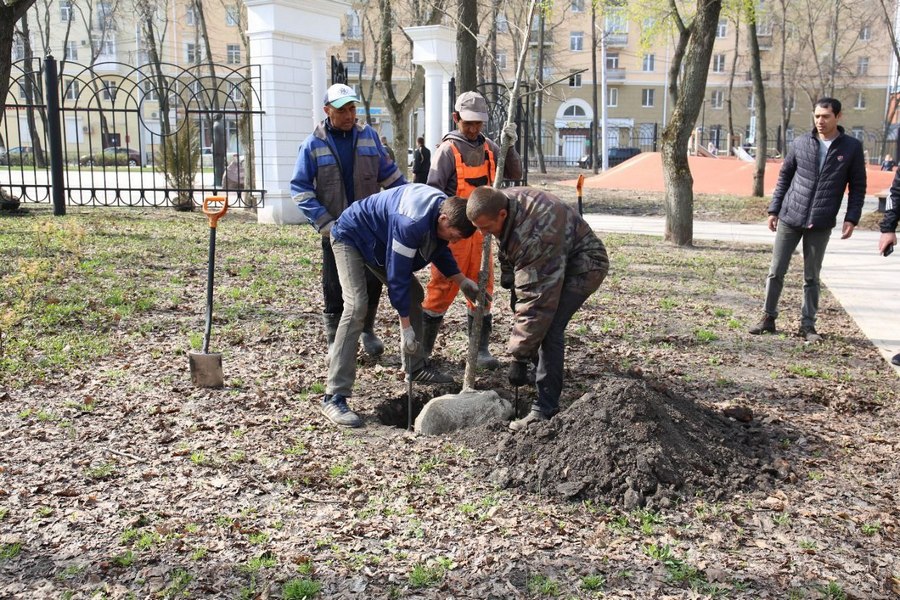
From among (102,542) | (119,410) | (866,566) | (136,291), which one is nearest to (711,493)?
(866,566)

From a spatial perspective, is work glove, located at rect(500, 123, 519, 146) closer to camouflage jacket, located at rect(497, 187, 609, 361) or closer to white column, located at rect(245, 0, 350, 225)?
camouflage jacket, located at rect(497, 187, 609, 361)

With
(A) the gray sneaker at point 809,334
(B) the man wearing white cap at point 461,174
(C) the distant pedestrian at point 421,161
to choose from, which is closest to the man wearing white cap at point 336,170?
(B) the man wearing white cap at point 461,174

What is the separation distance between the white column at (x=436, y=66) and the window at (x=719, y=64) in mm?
49181

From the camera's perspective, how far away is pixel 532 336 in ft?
13.8

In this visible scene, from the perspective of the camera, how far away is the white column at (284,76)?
12820 millimetres

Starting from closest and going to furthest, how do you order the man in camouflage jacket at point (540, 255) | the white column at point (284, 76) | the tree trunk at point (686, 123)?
the man in camouflage jacket at point (540, 255), the tree trunk at point (686, 123), the white column at point (284, 76)

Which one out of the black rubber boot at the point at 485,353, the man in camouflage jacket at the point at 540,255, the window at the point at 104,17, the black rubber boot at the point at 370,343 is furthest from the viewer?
the window at the point at 104,17

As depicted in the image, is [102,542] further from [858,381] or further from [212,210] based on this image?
[858,381]

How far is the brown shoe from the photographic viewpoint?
695 centimetres

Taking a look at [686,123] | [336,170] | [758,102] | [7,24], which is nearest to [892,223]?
[336,170]

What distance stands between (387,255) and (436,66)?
11.6 m

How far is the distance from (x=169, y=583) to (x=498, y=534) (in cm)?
132

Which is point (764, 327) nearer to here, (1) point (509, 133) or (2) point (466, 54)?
(1) point (509, 133)

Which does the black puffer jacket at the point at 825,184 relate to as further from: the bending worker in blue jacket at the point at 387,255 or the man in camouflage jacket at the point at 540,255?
the bending worker in blue jacket at the point at 387,255
